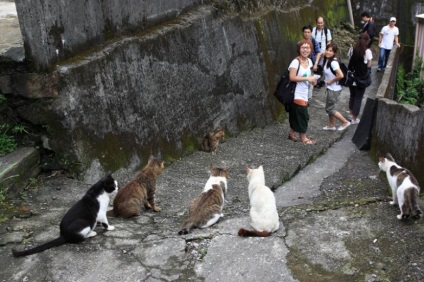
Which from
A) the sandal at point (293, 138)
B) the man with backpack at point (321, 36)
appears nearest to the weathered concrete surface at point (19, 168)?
the sandal at point (293, 138)

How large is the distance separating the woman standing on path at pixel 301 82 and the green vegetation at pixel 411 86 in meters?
4.27

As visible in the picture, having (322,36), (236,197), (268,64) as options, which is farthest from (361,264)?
(322,36)

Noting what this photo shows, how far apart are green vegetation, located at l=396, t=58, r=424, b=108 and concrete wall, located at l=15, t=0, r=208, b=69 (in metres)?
7.70

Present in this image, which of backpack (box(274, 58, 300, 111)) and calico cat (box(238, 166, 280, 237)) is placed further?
backpack (box(274, 58, 300, 111))

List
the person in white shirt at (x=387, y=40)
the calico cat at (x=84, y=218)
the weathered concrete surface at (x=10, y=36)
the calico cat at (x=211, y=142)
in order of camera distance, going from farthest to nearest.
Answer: the person in white shirt at (x=387, y=40)
the calico cat at (x=211, y=142)
the weathered concrete surface at (x=10, y=36)
the calico cat at (x=84, y=218)

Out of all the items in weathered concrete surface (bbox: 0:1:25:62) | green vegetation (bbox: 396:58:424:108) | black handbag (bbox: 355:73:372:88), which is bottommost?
green vegetation (bbox: 396:58:424:108)

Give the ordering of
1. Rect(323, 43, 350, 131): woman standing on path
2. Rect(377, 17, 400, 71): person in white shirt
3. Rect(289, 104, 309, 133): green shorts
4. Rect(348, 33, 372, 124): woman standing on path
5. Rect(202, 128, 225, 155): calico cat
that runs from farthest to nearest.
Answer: Rect(377, 17, 400, 71): person in white shirt < Rect(348, 33, 372, 124): woman standing on path < Rect(323, 43, 350, 131): woman standing on path < Rect(289, 104, 309, 133): green shorts < Rect(202, 128, 225, 155): calico cat

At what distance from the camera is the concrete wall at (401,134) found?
6.54m

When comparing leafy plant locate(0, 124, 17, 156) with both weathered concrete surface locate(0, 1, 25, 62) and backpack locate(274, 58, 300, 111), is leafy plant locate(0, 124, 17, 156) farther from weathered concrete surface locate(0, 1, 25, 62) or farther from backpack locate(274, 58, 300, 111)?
backpack locate(274, 58, 300, 111)

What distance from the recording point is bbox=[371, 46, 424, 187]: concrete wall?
6543mm

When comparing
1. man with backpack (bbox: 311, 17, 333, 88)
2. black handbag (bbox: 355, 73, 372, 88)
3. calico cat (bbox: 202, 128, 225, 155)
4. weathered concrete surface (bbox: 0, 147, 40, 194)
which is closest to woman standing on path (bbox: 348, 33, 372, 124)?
black handbag (bbox: 355, 73, 372, 88)

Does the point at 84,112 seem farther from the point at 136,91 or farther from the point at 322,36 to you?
the point at 322,36

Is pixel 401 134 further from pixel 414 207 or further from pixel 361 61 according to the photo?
pixel 361 61

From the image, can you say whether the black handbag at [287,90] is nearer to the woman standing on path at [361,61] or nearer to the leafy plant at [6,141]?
the woman standing on path at [361,61]
